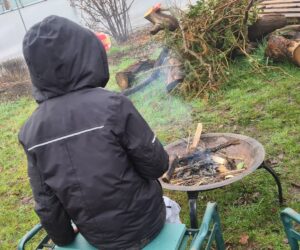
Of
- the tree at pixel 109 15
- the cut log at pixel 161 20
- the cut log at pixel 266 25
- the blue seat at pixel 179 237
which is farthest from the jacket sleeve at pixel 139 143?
the tree at pixel 109 15

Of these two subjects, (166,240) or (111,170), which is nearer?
(111,170)

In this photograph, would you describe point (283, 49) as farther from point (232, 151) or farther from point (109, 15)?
point (109, 15)

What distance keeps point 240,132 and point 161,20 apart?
8.23 ft

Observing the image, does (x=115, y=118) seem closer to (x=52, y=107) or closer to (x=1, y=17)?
(x=52, y=107)

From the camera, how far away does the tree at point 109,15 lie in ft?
32.8

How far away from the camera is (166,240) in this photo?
233 centimetres

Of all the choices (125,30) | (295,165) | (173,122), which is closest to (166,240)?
(295,165)

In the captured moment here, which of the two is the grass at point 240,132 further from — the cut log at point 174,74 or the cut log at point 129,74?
the cut log at point 129,74

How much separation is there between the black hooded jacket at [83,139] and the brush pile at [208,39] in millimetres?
3869

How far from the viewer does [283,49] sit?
19.1ft

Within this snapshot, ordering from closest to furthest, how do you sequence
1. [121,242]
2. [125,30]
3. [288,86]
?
[121,242]
[288,86]
[125,30]

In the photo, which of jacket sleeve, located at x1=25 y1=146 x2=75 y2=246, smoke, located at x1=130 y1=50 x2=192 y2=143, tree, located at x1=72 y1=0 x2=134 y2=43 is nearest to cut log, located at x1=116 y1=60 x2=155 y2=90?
smoke, located at x1=130 y1=50 x2=192 y2=143

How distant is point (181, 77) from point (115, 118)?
417 cm

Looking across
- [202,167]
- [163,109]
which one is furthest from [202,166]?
[163,109]
